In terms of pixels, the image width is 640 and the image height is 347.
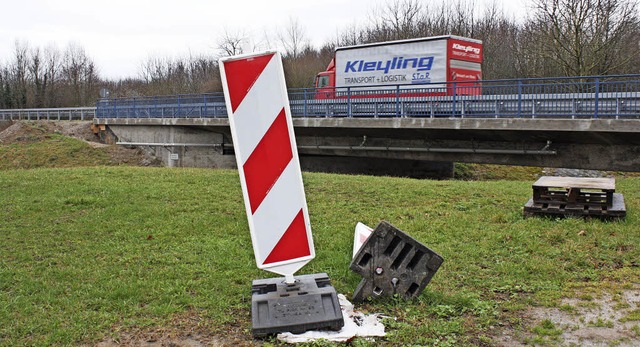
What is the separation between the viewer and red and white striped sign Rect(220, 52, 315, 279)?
3.51 meters

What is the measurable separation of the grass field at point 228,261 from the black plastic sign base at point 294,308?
17 centimetres

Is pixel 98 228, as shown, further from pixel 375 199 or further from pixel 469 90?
pixel 469 90

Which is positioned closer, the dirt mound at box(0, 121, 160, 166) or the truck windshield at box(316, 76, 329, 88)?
the truck windshield at box(316, 76, 329, 88)

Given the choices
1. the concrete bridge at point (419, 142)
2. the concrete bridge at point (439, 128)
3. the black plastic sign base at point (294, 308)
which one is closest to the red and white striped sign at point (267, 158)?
the black plastic sign base at point (294, 308)

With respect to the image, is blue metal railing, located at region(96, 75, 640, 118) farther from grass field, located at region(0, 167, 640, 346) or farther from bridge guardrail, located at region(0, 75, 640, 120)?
grass field, located at region(0, 167, 640, 346)

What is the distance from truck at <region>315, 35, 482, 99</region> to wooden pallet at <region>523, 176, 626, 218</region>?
12.4 m

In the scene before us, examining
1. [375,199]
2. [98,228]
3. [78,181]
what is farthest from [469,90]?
[98,228]

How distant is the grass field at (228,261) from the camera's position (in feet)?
12.5

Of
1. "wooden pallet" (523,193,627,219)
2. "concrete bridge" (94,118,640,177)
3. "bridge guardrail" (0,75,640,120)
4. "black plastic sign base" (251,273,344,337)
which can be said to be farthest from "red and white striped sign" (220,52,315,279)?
"concrete bridge" (94,118,640,177)

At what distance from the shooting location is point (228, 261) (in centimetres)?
539

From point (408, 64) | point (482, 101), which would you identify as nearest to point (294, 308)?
point (482, 101)

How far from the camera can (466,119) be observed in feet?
55.7

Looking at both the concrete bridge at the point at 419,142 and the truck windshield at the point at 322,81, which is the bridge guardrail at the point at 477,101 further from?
the truck windshield at the point at 322,81

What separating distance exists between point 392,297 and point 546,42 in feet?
94.4
